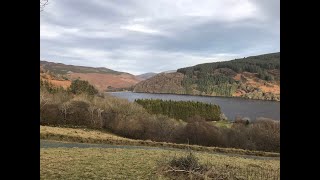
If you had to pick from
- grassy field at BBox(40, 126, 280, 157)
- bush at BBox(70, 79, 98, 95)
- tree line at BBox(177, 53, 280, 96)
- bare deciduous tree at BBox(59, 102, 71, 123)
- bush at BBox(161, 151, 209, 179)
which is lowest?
grassy field at BBox(40, 126, 280, 157)

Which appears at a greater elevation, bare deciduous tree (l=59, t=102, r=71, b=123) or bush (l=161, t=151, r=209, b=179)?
bare deciduous tree (l=59, t=102, r=71, b=123)

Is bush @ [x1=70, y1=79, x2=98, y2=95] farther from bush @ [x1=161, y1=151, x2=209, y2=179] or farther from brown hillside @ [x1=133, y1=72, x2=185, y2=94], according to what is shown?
bush @ [x1=161, y1=151, x2=209, y2=179]

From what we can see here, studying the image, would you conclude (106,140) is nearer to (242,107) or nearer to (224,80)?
(242,107)

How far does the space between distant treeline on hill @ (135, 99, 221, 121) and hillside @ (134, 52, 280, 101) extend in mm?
33280

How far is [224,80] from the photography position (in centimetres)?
11131

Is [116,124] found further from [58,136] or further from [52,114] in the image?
[58,136]

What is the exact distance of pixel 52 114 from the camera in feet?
165

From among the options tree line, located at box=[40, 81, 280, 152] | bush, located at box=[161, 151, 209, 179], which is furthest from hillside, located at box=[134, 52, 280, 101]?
bush, located at box=[161, 151, 209, 179]

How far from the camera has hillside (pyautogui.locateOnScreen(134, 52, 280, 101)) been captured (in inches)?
4109

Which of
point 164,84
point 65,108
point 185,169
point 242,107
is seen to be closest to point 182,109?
point 242,107

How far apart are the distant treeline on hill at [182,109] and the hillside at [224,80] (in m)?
33.3

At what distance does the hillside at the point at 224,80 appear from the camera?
4109 inches
